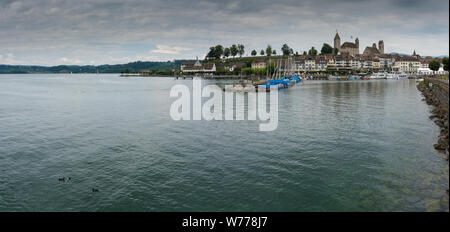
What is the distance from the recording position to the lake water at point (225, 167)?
16219 mm

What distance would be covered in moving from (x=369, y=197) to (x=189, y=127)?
2281 cm

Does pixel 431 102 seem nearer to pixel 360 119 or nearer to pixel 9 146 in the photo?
pixel 360 119

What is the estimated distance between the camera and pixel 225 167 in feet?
70.3

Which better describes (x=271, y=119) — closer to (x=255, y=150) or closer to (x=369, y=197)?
(x=255, y=150)

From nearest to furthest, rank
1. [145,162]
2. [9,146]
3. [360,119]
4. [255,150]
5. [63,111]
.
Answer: [145,162] → [255,150] → [9,146] → [360,119] → [63,111]

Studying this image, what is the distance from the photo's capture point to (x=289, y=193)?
17.2 meters

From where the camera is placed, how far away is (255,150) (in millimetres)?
25750

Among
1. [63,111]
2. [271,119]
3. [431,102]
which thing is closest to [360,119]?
[271,119]

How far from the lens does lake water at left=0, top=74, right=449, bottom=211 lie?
53.2ft
